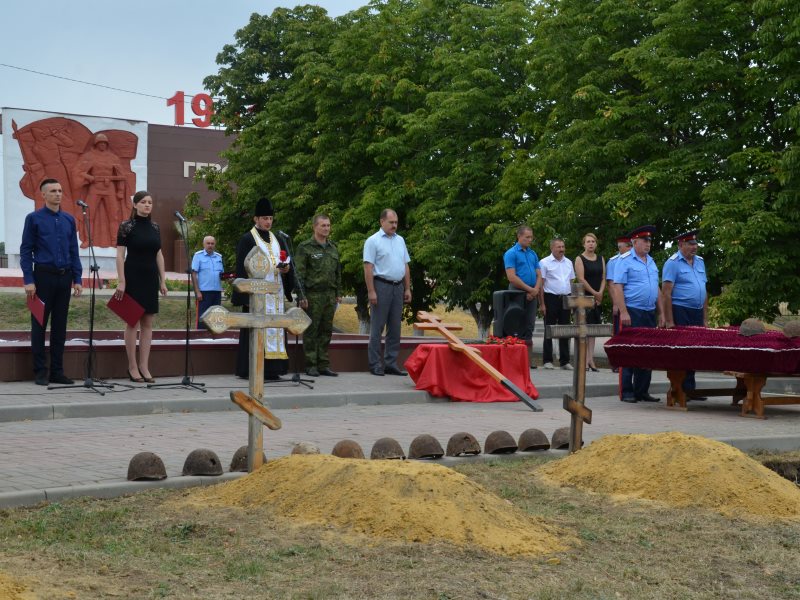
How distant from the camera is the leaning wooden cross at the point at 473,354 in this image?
503 inches

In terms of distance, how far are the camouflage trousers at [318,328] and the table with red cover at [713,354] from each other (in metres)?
3.77

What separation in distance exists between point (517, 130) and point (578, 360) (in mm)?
20981

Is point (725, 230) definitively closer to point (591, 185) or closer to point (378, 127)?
point (591, 185)

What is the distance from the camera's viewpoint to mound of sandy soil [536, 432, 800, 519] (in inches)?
267

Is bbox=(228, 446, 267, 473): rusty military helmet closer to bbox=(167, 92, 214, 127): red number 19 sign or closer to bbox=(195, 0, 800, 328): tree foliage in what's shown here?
bbox=(195, 0, 800, 328): tree foliage

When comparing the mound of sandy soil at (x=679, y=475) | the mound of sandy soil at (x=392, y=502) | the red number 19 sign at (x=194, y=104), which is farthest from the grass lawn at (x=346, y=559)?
the red number 19 sign at (x=194, y=104)

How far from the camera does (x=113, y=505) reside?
20.9ft

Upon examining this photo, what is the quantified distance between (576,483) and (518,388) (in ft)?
19.7

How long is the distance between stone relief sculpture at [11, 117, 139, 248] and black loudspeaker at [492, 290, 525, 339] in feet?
106

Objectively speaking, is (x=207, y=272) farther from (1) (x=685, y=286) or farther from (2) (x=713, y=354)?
(2) (x=713, y=354)

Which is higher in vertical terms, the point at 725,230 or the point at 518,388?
the point at 725,230

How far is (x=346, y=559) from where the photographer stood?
522 cm

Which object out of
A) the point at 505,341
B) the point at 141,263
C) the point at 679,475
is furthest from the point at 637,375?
the point at 679,475

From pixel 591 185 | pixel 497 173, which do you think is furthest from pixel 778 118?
pixel 497 173
